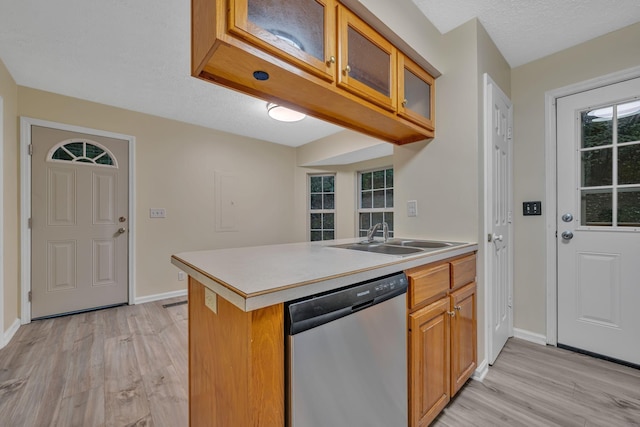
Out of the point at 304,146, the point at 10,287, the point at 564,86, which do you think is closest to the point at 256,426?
the point at 564,86

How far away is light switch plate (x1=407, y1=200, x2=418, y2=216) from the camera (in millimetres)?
2093

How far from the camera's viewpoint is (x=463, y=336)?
1.60 m

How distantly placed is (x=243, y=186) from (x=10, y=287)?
2.67 m

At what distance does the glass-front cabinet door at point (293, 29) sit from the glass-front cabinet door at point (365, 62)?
8 centimetres

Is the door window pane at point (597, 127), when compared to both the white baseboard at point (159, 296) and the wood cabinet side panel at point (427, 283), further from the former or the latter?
the white baseboard at point (159, 296)

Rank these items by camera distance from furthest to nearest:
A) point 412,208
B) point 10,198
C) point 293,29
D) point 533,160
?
point 10,198 < point 533,160 < point 412,208 < point 293,29

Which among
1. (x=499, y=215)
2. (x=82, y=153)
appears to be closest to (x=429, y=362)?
(x=499, y=215)

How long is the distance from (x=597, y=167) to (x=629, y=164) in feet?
0.52

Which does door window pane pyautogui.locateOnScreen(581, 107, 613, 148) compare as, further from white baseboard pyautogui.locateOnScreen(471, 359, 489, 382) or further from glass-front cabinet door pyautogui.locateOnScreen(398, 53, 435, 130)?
white baseboard pyautogui.locateOnScreen(471, 359, 489, 382)

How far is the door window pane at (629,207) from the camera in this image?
6.14 feet

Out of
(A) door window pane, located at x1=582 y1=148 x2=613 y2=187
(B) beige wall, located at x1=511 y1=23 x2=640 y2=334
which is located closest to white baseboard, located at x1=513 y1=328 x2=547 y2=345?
(B) beige wall, located at x1=511 y1=23 x2=640 y2=334

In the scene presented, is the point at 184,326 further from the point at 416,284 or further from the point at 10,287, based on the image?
the point at 416,284

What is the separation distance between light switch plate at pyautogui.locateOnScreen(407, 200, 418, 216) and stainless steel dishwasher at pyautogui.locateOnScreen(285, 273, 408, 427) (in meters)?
1.06

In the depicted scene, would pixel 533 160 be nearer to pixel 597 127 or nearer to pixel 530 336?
pixel 597 127
